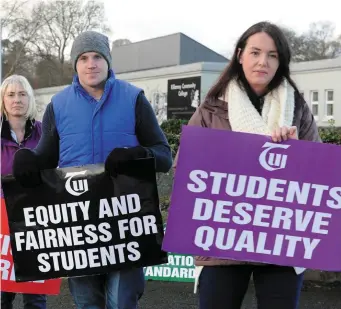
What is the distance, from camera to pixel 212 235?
2.64 m

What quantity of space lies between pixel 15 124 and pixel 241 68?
71.4 inches

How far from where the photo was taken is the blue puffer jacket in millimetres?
2896

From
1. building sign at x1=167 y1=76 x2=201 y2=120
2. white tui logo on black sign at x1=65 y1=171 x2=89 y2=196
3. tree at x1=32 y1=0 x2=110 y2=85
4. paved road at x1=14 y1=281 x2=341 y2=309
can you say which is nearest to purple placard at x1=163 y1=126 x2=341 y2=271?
white tui logo on black sign at x1=65 y1=171 x2=89 y2=196

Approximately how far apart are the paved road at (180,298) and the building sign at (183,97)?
2328 cm

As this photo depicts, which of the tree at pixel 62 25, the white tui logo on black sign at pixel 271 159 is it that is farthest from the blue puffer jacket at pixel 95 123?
the tree at pixel 62 25

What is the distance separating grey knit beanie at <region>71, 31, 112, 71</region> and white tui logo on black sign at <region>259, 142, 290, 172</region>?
3.07 ft

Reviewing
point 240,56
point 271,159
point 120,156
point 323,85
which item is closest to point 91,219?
point 120,156

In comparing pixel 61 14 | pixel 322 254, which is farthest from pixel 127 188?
pixel 61 14

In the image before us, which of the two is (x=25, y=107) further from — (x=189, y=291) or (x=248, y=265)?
(x=189, y=291)

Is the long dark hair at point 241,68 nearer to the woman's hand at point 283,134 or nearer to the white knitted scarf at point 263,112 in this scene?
the white knitted scarf at point 263,112

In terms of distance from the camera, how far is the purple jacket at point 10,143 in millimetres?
3869

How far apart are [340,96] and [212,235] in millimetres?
26941

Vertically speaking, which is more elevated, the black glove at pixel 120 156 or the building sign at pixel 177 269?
the black glove at pixel 120 156

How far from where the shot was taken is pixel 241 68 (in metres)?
2.77
